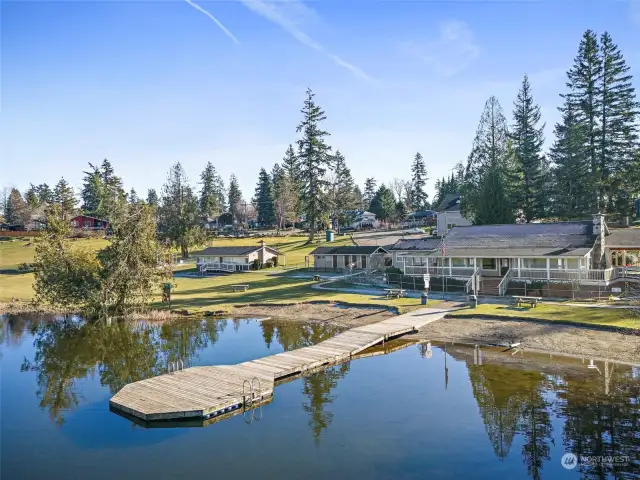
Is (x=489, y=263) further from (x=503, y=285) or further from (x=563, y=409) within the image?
(x=563, y=409)

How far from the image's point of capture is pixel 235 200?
13362cm

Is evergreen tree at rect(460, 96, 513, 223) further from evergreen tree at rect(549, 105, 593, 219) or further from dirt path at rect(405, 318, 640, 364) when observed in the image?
dirt path at rect(405, 318, 640, 364)

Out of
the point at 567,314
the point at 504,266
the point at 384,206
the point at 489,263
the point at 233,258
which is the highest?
the point at 384,206

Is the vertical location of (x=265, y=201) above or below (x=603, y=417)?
above

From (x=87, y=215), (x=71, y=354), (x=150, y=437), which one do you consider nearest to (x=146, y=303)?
(x=71, y=354)

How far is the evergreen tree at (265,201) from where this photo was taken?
398ft

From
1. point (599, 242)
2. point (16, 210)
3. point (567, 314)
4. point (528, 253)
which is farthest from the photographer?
point (16, 210)

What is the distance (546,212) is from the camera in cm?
6644

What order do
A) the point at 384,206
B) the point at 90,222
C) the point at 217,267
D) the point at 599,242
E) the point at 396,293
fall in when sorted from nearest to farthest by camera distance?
1. the point at 599,242
2. the point at 396,293
3. the point at 217,267
4. the point at 90,222
5. the point at 384,206

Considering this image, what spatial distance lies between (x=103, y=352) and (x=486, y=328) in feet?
78.6

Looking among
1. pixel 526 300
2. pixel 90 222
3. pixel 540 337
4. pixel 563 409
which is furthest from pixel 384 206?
pixel 563 409

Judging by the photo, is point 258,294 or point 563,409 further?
point 258,294

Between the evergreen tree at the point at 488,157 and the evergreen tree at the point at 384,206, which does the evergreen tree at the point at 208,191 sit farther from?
the evergreen tree at the point at 488,157

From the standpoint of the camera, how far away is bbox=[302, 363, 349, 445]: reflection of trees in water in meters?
18.2
